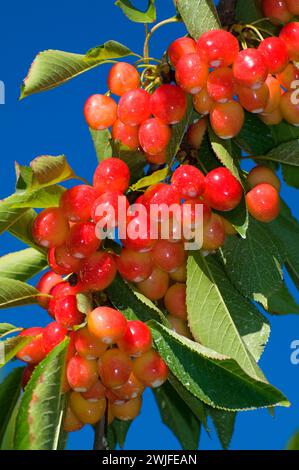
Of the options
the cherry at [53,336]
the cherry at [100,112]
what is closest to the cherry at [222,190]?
the cherry at [100,112]

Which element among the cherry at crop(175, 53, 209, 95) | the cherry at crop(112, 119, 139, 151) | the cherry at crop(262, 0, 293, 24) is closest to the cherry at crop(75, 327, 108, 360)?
the cherry at crop(112, 119, 139, 151)

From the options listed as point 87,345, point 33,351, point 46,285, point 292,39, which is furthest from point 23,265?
point 292,39

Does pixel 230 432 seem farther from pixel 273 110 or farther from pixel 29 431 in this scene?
pixel 273 110

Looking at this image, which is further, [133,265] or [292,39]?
[292,39]

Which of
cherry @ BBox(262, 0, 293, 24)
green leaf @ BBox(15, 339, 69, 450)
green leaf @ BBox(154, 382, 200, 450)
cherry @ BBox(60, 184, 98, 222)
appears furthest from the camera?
green leaf @ BBox(154, 382, 200, 450)

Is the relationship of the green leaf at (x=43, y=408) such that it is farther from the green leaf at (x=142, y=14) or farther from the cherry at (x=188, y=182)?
the green leaf at (x=142, y=14)

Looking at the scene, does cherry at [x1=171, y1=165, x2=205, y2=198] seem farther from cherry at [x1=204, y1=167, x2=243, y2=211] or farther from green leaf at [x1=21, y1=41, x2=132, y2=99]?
green leaf at [x1=21, y1=41, x2=132, y2=99]

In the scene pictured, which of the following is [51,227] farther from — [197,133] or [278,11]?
[278,11]
